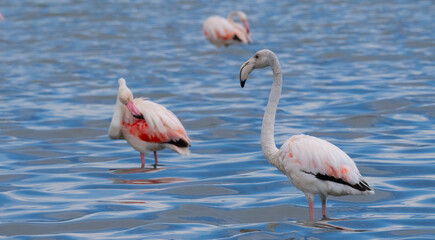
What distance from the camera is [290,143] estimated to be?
6.90 metres

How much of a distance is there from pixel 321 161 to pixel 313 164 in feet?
0.22

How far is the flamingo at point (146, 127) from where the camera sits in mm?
9305

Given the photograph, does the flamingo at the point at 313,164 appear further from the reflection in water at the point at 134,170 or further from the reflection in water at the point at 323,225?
the reflection in water at the point at 134,170

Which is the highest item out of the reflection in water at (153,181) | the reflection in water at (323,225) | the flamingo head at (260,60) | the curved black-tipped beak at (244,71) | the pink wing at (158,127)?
the flamingo head at (260,60)

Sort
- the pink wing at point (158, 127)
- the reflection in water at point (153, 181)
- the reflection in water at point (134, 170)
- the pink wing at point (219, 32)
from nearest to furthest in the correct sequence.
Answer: the reflection in water at point (153, 181), the pink wing at point (158, 127), the reflection in water at point (134, 170), the pink wing at point (219, 32)

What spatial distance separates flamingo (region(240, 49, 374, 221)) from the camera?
664 cm

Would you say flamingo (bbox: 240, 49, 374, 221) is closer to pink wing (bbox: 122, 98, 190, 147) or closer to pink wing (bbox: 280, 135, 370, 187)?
pink wing (bbox: 280, 135, 370, 187)

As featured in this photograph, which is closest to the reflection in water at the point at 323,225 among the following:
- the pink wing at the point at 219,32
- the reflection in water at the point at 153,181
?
the reflection in water at the point at 153,181

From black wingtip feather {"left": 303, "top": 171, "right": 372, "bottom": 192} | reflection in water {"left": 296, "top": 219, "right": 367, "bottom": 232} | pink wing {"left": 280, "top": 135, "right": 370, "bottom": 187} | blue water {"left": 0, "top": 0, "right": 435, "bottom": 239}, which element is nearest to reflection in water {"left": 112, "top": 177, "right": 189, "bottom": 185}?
blue water {"left": 0, "top": 0, "right": 435, "bottom": 239}

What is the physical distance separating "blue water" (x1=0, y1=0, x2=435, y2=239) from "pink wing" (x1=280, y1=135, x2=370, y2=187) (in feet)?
1.43

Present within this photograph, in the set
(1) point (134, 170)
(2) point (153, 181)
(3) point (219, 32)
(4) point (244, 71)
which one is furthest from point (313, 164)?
(3) point (219, 32)

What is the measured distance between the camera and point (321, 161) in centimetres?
666

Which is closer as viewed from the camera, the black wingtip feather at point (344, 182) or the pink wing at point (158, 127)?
the black wingtip feather at point (344, 182)

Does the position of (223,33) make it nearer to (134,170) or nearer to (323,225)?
(134,170)
